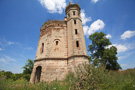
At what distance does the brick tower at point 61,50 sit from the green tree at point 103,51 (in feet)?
29.2

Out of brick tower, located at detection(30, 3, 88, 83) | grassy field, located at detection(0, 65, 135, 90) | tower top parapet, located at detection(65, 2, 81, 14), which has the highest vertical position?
tower top parapet, located at detection(65, 2, 81, 14)

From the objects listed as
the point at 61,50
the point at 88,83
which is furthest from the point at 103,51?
the point at 88,83

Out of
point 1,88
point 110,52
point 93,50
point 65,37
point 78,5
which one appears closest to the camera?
point 1,88

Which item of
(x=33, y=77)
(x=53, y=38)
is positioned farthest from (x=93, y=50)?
(x=33, y=77)

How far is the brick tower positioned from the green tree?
8.90 meters

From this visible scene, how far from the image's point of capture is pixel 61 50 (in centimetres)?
1250

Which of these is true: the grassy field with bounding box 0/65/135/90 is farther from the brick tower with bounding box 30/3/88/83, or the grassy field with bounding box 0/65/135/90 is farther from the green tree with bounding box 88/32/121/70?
the green tree with bounding box 88/32/121/70

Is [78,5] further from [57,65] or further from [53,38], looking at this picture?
[57,65]

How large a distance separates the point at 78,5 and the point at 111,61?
16.3 m

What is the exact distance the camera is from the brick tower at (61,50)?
35.0 ft

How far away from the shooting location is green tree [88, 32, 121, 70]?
18.5 meters

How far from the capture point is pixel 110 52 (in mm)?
18344

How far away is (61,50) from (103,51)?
13773 millimetres

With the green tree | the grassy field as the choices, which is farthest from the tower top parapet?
the grassy field
